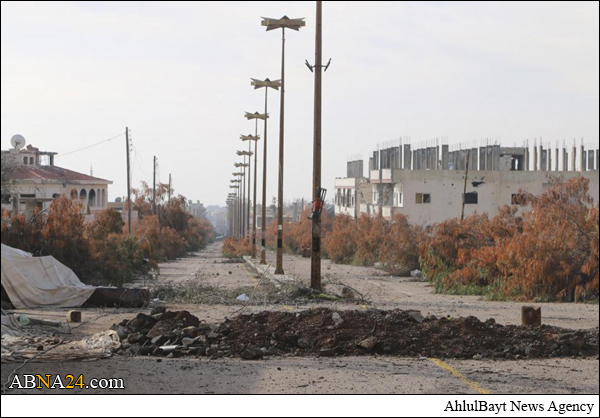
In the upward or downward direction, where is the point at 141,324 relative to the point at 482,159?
downward

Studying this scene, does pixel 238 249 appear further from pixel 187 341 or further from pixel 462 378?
pixel 462 378

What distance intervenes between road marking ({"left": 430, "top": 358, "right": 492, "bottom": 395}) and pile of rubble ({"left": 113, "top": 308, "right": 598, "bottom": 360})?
2.22 feet

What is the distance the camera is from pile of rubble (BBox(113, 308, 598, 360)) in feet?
48.6

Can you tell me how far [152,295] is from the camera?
2675 centimetres

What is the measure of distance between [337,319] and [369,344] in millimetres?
1856

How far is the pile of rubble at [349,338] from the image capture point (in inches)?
583

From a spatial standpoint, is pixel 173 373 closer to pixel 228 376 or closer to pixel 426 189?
pixel 228 376

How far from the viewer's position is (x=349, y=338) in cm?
1582

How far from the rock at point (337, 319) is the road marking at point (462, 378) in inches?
99.4

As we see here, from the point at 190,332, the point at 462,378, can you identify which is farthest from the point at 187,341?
the point at 462,378

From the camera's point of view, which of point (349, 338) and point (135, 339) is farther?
point (349, 338)

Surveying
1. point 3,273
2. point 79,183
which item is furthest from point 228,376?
point 79,183

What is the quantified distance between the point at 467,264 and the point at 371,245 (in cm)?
2491

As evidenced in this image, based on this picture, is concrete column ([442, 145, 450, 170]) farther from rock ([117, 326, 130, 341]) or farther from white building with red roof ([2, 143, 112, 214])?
rock ([117, 326, 130, 341])
